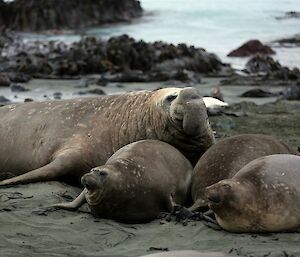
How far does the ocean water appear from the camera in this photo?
75.1 ft

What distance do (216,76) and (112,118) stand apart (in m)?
9.47

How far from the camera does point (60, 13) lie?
27.0 meters

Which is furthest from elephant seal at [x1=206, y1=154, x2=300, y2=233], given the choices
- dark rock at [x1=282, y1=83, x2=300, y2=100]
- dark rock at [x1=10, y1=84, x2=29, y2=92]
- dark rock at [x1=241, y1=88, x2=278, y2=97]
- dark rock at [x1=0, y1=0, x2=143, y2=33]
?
dark rock at [x1=0, y1=0, x2=143, y2=33]

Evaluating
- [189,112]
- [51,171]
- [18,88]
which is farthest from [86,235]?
[18,88]

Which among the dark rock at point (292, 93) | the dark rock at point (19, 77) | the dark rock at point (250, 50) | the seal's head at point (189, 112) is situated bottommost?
the dark rock at point (250, 50)

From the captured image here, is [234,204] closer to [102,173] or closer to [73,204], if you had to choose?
[102,173]

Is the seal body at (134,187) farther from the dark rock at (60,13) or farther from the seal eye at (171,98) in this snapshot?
the dark rock at (60,13)

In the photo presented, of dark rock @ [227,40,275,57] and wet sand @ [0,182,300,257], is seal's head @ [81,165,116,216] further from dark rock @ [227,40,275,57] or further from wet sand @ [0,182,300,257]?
dark rock @ [227,40,275,57]

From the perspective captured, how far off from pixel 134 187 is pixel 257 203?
2.77ft

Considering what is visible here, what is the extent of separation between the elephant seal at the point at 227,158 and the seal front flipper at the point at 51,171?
1.24 meters

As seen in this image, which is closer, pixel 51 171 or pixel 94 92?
pixel 51 171

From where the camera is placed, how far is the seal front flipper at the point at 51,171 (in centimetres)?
591

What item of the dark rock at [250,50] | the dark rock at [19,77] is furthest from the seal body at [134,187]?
the dark rock at [250,50]

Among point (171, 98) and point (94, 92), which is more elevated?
point (171, 98)
